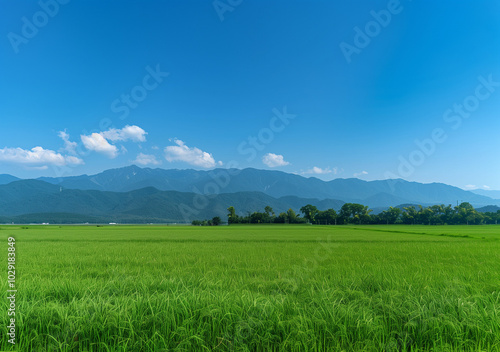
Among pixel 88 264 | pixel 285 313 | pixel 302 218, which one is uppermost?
pixel 285 313

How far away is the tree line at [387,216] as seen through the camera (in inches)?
3381

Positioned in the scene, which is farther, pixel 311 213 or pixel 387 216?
pixel 311 213

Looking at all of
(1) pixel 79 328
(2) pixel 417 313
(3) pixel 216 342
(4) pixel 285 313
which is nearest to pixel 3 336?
(1) pixel 79 328

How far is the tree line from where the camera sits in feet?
282

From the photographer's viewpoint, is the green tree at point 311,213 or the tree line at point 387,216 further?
the green tree at point 311,213

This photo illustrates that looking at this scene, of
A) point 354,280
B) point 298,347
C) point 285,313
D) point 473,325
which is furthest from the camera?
point 354,280

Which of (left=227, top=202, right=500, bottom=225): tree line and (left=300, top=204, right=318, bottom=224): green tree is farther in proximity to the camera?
(left=300, top=204, right=318, bottom=224): green tree

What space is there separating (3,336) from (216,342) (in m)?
2.93

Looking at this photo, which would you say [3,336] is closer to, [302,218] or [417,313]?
[417,313]

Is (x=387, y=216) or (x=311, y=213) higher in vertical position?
(x=311, y=213)

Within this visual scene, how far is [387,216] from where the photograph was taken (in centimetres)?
9062

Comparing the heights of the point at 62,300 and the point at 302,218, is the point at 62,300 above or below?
above

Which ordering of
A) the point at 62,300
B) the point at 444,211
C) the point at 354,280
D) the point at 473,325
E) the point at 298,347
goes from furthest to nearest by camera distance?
the point at 444,211 < the point at 354,280 < the point at 62,300 < the point at 473,325 < the point at 298,347

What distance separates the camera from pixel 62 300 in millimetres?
4246
